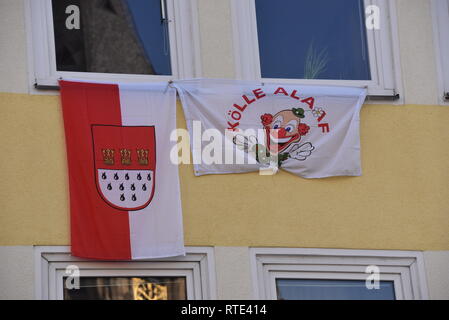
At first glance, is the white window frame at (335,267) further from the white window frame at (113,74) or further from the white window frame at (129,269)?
the white window frame at (113,74)

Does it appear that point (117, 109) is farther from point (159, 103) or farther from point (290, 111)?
point (290, 111)

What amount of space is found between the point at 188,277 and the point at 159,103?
143 cm

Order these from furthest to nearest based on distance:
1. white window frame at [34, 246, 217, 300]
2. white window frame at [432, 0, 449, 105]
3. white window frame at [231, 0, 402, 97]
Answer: white window frame at [432, 0, 449, 105] < white window frame at [231, 0, 402, 97] < white window frame at [34, 246, 217, 300]

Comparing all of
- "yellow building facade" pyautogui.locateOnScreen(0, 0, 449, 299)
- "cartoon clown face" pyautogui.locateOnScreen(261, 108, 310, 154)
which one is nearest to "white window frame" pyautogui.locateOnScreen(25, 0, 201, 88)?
"yellow building facade" pyautogui.locateOnScreen(0, 0, 449, 299)

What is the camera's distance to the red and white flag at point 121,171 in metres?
12.1

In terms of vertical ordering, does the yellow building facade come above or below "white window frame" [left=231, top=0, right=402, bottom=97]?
below

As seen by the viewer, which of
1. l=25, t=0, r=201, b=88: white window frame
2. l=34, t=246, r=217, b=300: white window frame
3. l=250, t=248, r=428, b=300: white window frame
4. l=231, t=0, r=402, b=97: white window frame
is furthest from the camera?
l=231, t=0, r=402, b=97: white window frame

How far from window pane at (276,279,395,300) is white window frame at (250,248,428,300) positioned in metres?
0.04

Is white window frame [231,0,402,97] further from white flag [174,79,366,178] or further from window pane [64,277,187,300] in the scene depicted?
window pane [64,277,187,300]

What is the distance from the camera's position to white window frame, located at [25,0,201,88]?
12.6 m

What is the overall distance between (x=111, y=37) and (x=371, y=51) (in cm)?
222

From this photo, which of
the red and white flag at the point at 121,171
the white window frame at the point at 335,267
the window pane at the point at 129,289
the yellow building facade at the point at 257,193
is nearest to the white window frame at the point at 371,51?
the yellow building facade at the point at 257,193

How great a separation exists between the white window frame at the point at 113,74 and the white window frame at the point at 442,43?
205 centimetres

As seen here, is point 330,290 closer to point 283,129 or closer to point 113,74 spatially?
point 283,129
